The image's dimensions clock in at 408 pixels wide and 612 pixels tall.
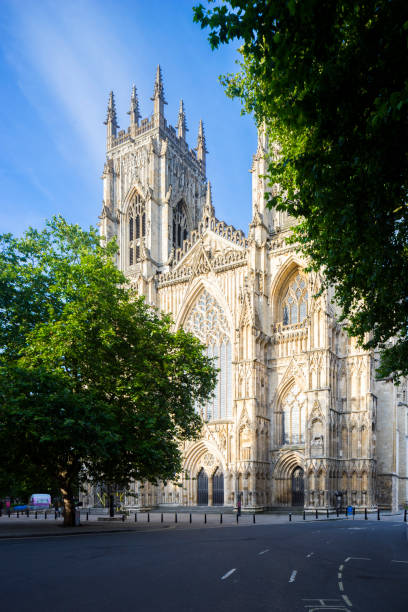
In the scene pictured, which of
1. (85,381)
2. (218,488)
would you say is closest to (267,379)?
(218,488)

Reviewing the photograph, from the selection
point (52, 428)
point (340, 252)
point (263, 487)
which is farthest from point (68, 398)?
point (263, 487)

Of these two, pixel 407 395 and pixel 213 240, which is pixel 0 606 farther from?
pixel 407 395

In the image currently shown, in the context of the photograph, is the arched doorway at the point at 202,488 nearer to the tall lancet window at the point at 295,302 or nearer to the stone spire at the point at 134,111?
the tall lancet window at the point at 295,302

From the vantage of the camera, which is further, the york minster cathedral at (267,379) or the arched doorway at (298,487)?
the arched doorway at (298,487)

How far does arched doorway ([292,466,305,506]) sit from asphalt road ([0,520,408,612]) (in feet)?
63.1

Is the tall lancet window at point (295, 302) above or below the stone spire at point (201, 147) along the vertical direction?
below

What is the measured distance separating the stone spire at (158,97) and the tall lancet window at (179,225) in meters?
8.00

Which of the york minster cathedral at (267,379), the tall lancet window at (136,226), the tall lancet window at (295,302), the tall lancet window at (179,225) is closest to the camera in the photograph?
the york minster cathedral at (267,379)

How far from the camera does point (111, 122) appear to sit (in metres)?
55.0

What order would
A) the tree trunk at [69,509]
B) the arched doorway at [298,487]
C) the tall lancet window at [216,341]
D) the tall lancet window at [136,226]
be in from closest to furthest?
the tree trunk at [69,509] → the arched doorway at [298,487] → the tall lancet window at [216,341] → the tall lancet window at [136,226]

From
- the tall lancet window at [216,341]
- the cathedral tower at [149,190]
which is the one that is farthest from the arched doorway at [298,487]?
the cathedral tower at [149,190]

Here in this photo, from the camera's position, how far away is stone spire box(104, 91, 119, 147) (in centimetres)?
5425

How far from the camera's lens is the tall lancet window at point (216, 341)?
39906 millimetres

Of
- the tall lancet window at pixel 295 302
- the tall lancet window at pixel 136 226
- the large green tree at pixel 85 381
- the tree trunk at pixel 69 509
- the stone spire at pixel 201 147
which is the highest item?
the stone spire at pixel 201 147
